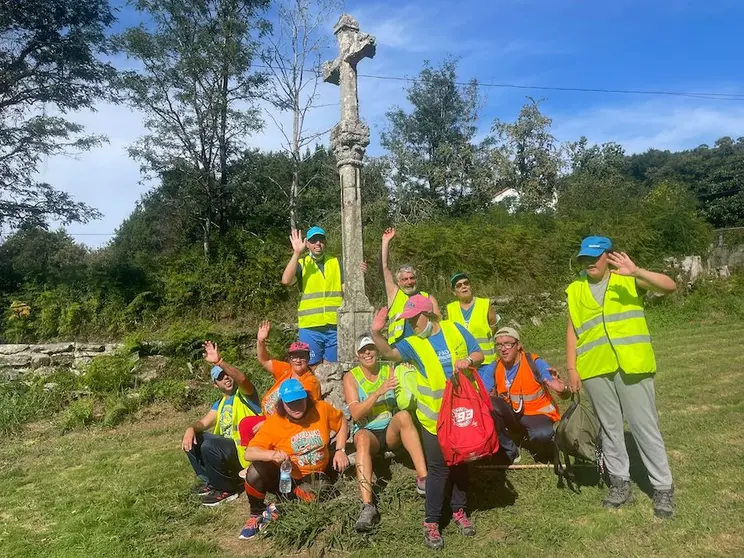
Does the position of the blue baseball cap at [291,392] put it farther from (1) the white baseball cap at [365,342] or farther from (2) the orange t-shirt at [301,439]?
(1) the white baseball cap at [365,342]

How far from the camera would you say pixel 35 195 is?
1198 cm

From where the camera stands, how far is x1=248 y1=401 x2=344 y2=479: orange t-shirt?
3.59 m

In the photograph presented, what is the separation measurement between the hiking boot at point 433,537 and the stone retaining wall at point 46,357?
5994 millimetres

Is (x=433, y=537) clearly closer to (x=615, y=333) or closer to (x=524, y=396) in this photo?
(x=524, y=396)

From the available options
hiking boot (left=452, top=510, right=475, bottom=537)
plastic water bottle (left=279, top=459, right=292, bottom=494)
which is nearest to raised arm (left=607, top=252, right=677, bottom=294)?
hiking boot (left=452, top=510, right=475, bottom=537)

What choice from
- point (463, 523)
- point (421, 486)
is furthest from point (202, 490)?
point (463, 523)

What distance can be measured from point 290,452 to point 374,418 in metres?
0.68

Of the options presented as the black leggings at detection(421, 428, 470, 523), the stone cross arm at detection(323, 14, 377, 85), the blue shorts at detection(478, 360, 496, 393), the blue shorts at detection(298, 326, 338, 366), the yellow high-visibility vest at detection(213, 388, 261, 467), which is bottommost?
the black leggings at detection(421, 428, 470, 523)

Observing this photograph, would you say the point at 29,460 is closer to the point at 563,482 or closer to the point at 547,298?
the point at 563,482

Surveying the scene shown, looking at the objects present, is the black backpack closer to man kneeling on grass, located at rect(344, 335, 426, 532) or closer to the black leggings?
the black leggings

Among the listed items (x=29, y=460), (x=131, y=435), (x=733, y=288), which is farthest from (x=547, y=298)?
(x=29, y=460)

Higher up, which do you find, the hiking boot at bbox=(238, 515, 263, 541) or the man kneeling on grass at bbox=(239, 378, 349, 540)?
the man kneeling on grass at bbox=(239, 378, 349, 540)

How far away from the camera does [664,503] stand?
10.8ft

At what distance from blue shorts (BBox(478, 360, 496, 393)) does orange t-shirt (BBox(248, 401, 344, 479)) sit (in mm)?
1557
